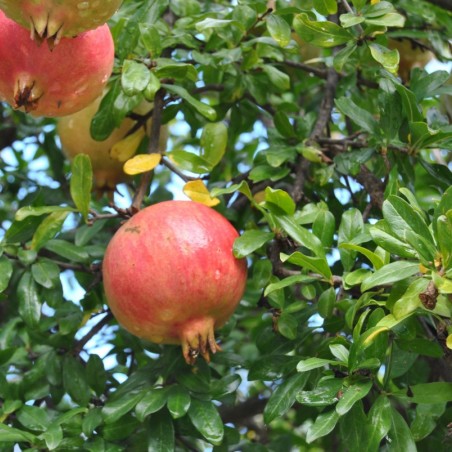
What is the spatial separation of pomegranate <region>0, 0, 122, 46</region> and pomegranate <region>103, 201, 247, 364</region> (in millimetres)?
389

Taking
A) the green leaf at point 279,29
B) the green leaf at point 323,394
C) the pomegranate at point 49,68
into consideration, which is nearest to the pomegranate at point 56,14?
the pomegranate at point 49,68

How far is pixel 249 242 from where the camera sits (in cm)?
161

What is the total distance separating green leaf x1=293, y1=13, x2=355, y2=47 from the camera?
1657 millimetres

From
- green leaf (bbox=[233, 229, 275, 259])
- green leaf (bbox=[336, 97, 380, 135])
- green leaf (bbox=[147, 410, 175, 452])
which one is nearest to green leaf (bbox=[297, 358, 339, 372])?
green leaf (bbox=[233, 229, 275, 259])

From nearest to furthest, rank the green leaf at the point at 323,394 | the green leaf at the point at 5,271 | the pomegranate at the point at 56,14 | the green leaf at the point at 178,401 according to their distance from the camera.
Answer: the pomegranate at the point at 56,14 < the green leaf at the point at 323,394 < the green leaf at the point at 178,401 < the green leaf at the point at 5,271

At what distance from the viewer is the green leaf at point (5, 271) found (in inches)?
67.3

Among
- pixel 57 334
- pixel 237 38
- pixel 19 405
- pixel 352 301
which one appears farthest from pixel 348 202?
pixel 19 405

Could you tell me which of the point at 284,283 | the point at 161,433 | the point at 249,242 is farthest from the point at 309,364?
the point at 161,433

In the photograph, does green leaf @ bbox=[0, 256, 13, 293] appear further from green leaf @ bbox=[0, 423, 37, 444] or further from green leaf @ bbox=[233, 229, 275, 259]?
green leaf @ bbox=[233, 229, 275, 259]

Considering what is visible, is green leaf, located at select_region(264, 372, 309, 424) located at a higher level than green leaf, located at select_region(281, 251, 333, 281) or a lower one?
lower

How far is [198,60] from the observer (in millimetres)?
1949

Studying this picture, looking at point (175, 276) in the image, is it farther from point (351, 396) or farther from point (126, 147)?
point (126, 147)

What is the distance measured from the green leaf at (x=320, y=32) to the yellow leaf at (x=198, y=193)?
35cm

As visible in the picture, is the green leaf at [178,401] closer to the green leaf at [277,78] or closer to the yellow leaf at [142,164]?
the yellow leaf at [142,164]
